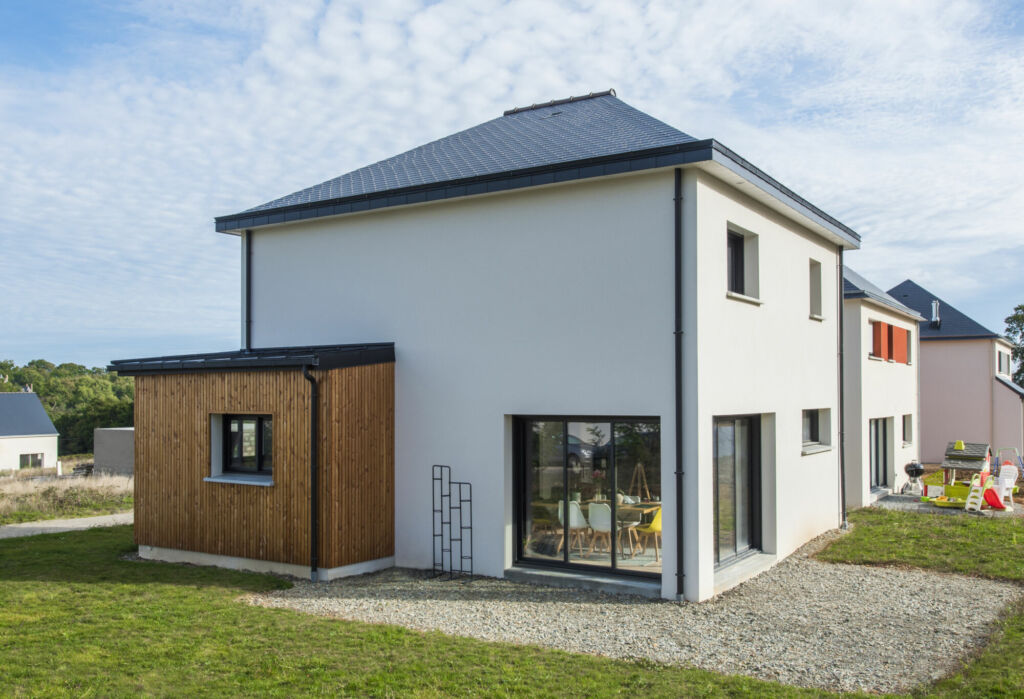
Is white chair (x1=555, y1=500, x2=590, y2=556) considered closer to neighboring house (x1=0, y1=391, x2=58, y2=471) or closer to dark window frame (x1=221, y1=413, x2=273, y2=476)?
dark window frame (x1=221, y1=413, x2=273, y2=476)

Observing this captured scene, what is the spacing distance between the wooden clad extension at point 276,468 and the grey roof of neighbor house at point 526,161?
287 cm

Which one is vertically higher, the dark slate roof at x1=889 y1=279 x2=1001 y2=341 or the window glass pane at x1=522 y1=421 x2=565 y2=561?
the dark slate roof at x1=889 y1=279 x2=1001 y2=341

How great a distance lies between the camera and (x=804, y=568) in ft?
38.9

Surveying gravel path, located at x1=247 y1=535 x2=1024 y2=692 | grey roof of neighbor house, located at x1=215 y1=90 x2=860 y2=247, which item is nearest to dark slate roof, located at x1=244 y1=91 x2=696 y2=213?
grey roof of neighbor house, located at x1=215 y1=90 x2=860 y2=247

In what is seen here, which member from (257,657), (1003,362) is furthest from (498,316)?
(1003,362)

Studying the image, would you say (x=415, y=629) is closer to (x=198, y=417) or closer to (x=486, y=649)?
(x=486, y=649)

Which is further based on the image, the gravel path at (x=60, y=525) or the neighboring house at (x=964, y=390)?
the neighboring house at (x=964, y=390)

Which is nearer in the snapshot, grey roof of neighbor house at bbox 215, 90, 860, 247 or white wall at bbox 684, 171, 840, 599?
white wall at bbox 684, 171, 840, 599

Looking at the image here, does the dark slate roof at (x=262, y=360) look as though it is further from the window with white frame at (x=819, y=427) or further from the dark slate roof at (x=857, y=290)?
the dark slate roof at (x=857, y=290)

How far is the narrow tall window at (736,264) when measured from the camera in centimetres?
1198

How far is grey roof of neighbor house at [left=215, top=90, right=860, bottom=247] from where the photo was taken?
33.2 ft

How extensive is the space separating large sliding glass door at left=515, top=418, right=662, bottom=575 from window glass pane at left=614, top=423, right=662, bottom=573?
0.01 meters

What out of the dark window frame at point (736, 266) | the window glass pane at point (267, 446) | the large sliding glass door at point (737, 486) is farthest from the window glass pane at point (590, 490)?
the window glass pane at point (267, 446)

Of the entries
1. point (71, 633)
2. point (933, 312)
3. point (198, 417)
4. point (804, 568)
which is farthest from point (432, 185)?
point (933, 312)
